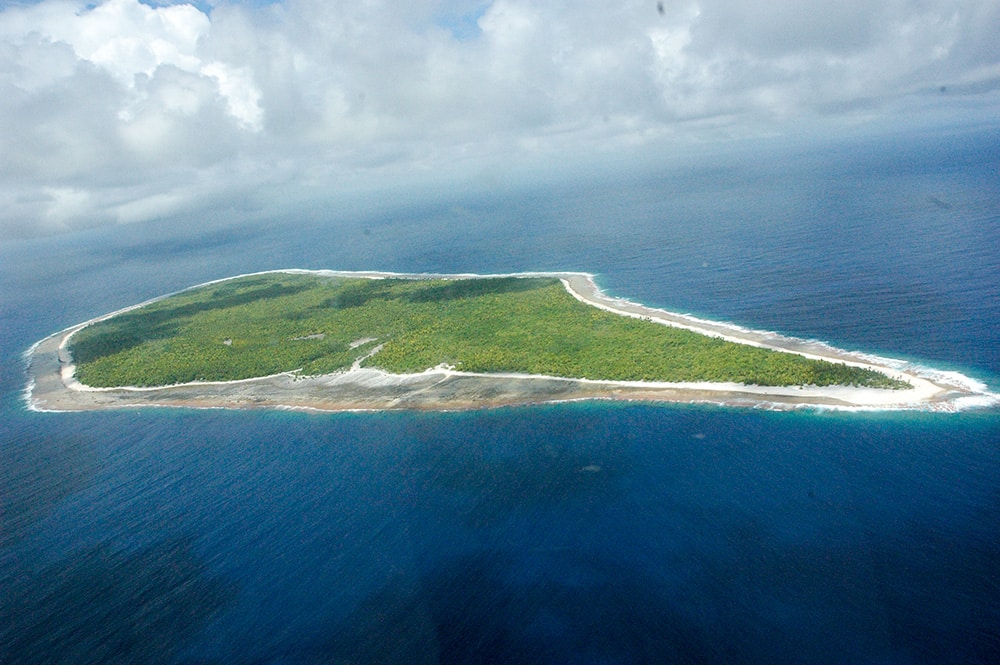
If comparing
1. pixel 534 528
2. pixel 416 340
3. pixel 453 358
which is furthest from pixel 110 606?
pixel 416 340

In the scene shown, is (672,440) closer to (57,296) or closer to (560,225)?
(560,225)

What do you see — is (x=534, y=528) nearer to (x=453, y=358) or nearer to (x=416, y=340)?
(x=453, y=358)

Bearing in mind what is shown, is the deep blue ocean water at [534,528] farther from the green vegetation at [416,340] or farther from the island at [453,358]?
the green vegetation at [416,340]

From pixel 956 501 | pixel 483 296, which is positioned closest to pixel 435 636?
pixel 956 501

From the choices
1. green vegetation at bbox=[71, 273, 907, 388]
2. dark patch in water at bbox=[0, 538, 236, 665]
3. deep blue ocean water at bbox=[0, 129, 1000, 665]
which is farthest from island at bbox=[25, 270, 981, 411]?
dark patch in water at bbox=[0, 538, 236, 665]

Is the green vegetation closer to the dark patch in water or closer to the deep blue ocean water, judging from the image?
the deep blue ocean water

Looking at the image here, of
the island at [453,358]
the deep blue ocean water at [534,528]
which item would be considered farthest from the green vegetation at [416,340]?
the deep blue ocean water at [534,528]
